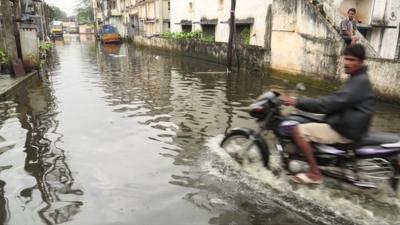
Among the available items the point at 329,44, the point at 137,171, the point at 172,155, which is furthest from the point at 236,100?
the point at 137,171

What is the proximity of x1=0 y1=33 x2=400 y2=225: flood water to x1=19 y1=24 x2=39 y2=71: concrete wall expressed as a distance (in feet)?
15.5

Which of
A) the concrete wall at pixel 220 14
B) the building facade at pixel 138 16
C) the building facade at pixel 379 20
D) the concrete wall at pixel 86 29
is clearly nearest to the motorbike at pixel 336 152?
the building facade at pixel 379 20

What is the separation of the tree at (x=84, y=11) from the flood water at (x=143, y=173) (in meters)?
94.3

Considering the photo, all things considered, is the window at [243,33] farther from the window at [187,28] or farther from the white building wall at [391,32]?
the window at [187,28]

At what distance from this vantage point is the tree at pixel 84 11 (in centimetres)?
9700

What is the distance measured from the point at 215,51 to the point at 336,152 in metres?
17.3

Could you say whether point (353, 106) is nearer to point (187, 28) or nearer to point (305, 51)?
point (305, 51)

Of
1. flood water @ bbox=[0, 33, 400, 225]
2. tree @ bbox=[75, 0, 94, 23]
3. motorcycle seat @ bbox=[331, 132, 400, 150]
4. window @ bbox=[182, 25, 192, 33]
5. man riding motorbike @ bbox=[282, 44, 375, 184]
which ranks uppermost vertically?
tree @ bbox=[75, 0, 94, 23]

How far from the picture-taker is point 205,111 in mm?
9562

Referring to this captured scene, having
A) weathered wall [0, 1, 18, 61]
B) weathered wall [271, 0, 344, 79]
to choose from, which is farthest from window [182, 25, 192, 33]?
weathered wall [0, 1, 18, 61]

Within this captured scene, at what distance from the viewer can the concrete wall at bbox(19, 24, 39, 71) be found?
1458 cm

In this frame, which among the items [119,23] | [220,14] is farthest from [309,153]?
[119,23]

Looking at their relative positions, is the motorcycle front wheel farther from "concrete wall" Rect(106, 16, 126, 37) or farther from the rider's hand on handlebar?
"concrete wall" Rect(106, 16, 126, 37)

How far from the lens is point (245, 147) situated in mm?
5578
